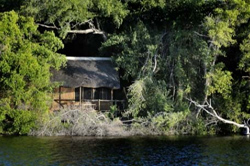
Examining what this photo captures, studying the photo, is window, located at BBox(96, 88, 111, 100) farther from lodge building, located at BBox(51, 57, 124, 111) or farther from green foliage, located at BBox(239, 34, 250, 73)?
green foliage, located at BBox(239, 34, 250, 73)

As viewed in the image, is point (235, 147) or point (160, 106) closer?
point (235, 147)

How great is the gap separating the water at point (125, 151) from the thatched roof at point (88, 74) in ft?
19.6

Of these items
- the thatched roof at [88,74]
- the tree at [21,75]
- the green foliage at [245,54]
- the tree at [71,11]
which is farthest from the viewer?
the thatched roof at [88,74]

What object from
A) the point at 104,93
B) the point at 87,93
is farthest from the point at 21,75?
the point at 104,93

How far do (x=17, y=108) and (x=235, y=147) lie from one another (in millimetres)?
13115

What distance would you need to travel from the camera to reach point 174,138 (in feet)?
98.0

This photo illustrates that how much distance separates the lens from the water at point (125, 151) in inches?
876

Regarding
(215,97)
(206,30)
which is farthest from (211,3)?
(215,97)

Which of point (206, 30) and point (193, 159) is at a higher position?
point (206, 30)

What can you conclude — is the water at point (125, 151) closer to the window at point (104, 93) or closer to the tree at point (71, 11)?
the window at point (104, 93)

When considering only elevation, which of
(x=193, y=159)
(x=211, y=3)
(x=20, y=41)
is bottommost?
(x=193, y=159)

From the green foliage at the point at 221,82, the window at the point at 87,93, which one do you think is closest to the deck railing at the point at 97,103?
the window at the point at 87,93

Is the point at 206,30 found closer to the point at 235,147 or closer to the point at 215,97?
the point at 215,97

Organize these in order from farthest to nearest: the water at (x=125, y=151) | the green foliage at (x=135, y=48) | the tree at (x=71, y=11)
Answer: the green foliage at (x=135, y=48)
the tree at (x=71, y=11)
the water at (x=125, y=151)
